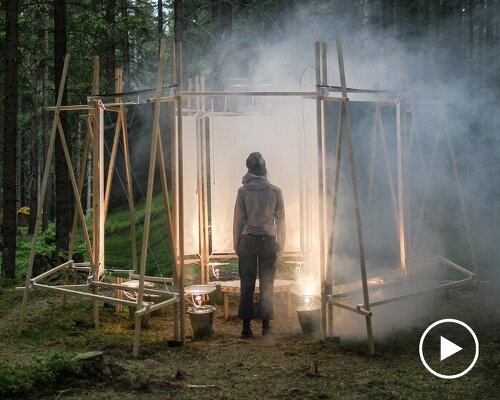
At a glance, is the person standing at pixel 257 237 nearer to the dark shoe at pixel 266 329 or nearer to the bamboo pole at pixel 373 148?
the dark shoe at pixel 266 329

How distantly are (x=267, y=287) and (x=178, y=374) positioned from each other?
6.36 feet

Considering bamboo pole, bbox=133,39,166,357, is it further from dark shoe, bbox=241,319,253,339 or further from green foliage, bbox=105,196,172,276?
green foliage, bbox=105,196,172,276

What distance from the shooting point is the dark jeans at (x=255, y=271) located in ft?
21.4

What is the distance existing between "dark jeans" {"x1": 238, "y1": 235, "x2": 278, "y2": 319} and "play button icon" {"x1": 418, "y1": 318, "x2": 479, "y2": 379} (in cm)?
178

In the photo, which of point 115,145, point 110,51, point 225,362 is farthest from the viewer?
point 110,51

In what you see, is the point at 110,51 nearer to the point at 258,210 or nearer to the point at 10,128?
the point at 10,128

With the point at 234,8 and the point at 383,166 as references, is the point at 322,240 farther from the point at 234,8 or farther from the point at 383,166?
the point at 234,8

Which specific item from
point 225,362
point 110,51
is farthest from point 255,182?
point 110,51

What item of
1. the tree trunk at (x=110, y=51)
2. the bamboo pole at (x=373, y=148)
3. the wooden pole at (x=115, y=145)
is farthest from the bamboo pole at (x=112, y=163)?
the tree trunk at (x=110, y=51)

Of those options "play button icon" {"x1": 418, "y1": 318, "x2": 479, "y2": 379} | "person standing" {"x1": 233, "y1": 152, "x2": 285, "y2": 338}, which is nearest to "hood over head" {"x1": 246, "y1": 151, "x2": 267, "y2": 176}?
"person standing" {"x1": 233, "y1": 152, "x2": 285, "y2": 338}

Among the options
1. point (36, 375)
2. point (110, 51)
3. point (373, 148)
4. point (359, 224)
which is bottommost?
point (36, 375)

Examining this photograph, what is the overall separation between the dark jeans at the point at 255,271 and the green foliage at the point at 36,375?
90.3 inches

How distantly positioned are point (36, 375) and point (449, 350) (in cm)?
393

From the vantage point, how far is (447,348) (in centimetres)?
577
